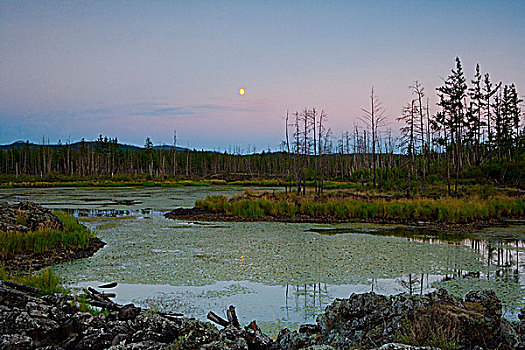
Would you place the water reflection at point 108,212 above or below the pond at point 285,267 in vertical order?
above

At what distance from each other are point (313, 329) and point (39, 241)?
27.2 feet

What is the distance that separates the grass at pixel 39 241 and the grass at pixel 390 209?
30.4 feet

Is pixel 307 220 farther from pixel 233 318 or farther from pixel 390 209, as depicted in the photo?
pixel 233 318

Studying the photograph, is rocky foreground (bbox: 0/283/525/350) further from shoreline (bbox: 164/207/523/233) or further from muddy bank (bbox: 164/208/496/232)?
muddy bank (bbox: 164/208/496/232)

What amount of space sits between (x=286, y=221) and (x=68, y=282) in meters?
11.5

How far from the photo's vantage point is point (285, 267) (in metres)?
9.41

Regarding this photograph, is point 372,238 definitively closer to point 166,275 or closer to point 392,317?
point 166,275

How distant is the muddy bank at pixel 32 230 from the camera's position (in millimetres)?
9664

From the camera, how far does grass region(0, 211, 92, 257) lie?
10.1 m

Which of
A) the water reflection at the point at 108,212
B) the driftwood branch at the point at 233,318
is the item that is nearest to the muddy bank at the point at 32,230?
the driftwood branch at the point at 233,318

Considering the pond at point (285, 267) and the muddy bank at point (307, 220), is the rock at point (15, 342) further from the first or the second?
the muddy bank at point (307, 220)

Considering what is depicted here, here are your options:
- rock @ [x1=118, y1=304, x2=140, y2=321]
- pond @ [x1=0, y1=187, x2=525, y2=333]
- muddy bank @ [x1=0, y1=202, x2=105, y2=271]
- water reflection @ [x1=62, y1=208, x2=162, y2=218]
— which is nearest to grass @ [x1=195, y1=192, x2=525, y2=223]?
pond @ [x1=0, y1=187, x2=525, y2=333]

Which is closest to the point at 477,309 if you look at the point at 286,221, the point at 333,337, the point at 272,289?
the point at 333,337

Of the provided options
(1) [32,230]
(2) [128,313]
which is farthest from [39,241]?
(2) [128,313]
